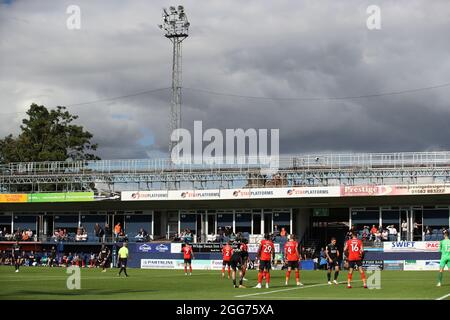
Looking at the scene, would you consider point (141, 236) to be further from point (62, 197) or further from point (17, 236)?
point (17, 236)

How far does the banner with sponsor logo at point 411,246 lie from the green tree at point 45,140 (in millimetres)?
47061

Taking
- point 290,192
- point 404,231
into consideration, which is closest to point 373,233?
point 404,231

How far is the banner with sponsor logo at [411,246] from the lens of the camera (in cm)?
5171

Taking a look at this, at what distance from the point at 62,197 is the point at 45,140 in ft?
86.3

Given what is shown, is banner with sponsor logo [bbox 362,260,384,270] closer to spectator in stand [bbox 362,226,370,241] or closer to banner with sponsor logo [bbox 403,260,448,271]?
banner with sponsor logo [bbox 403,260,448,271]

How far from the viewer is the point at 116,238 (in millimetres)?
61875

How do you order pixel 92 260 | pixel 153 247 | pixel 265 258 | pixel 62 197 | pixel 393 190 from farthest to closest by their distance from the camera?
pixel 62 197, pixel 92 260, pixel 153 247, pixel 393 190, pixel 265 258

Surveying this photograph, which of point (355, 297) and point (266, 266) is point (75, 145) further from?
point (355, 297)

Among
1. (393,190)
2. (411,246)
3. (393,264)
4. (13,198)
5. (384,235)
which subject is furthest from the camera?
(13,198)

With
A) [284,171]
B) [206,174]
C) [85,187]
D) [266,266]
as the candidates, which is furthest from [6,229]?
[266,266]

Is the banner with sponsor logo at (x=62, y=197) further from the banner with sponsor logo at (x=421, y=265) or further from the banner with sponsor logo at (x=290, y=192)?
the banner with sponsor logo at (x=421, y=265)

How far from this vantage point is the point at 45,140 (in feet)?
300

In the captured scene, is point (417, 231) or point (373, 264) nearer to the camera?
point (373, 264)

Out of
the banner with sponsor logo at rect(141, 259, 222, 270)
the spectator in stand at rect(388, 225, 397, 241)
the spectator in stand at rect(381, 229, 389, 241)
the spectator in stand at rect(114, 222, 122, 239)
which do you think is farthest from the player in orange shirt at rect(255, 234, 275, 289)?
the spectator in stand at rect(114, 222, 122, 239)
